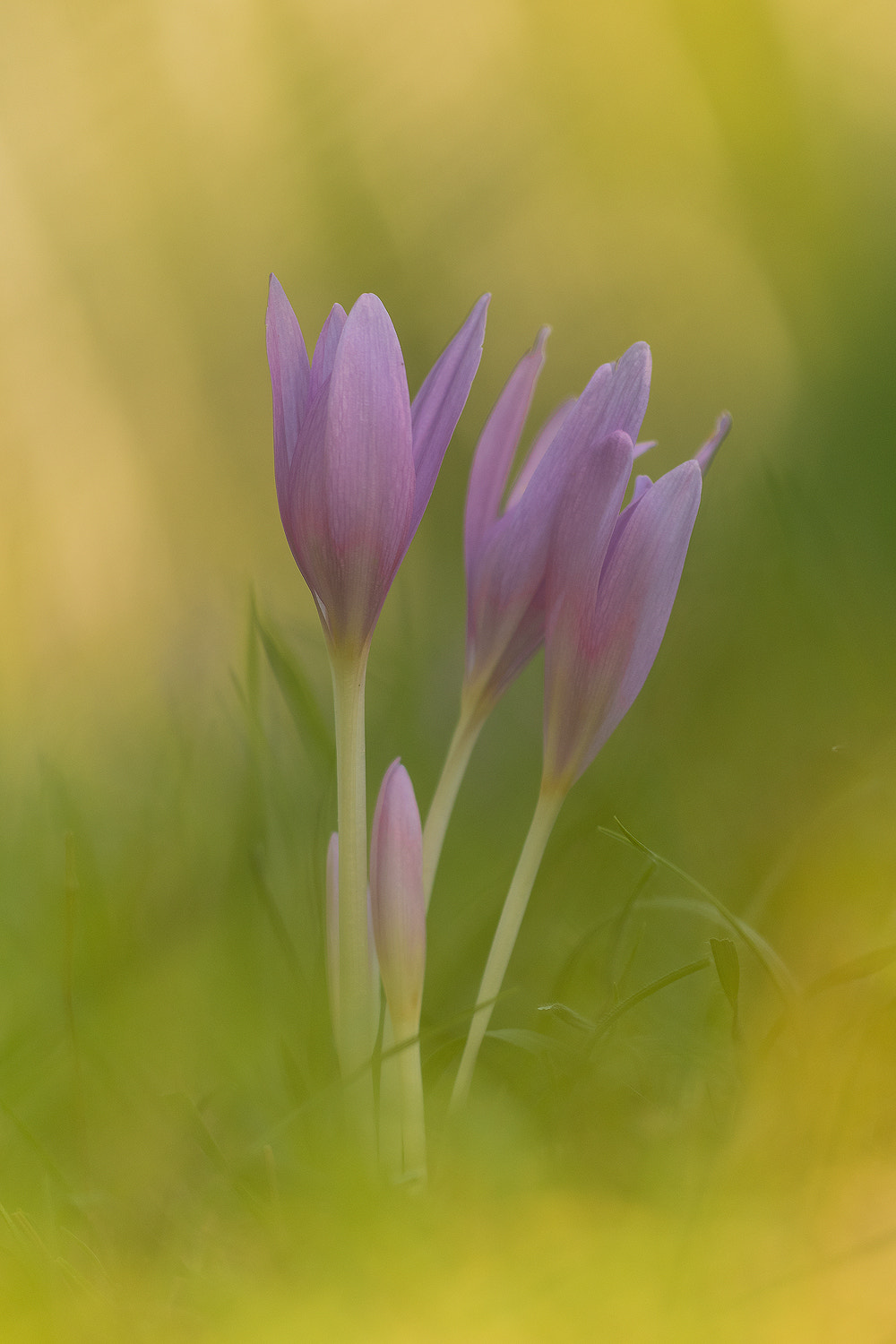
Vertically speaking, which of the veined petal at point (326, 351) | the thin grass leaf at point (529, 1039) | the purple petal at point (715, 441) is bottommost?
the thin grass leaf at point (529, 1039)

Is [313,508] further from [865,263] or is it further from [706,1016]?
[865,263]

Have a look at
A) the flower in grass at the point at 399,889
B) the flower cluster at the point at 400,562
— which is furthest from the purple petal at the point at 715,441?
the flower in grass at the point at 399,889

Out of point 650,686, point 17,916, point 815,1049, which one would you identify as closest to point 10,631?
point 17,916

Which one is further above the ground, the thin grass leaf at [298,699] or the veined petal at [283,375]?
the veined petal at [283,375]

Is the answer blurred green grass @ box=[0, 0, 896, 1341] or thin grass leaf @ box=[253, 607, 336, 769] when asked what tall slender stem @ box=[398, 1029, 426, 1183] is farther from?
thin grass leaf @ box=[253, 607, 336, 769]

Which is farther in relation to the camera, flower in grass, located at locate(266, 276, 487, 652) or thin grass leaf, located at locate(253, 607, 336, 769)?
thin grass leaf, located at locate(253, 607, 336, 769)

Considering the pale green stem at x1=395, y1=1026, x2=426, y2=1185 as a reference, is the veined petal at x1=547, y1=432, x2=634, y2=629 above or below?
above

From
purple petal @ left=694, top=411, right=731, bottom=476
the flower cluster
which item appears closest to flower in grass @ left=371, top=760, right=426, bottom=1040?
the flower cluster

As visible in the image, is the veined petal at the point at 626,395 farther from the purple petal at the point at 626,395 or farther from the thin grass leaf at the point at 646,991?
the thin grass leaf at the point at 646,991
